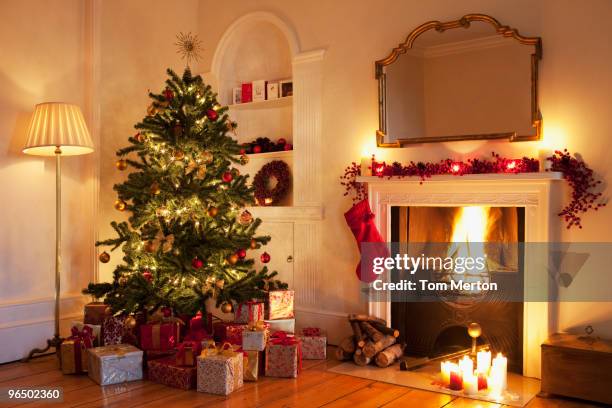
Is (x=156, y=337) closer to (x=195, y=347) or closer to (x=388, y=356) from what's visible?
(x=195, y=347)

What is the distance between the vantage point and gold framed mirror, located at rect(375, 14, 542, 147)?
386cm

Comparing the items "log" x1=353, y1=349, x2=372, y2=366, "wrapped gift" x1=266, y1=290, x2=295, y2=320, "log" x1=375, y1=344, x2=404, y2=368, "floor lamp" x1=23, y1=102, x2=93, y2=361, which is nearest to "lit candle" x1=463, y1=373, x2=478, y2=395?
→ "log" x1=375, y1=344, x2=404, y2=368

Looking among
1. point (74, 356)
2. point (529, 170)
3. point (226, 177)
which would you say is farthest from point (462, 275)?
point (74, 356)

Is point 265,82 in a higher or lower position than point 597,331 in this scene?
higher

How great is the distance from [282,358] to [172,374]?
69 centimetres

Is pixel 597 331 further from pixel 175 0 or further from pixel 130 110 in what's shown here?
pixel 175 0

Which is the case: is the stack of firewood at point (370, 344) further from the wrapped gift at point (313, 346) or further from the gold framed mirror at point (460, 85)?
the gold framed mirror at point (460, 85)

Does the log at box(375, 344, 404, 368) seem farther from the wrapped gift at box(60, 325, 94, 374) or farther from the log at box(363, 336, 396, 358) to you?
the wrapped gift at box(60, 325, 94, 374)

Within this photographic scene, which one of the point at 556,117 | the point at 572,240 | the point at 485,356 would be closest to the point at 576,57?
the point at 556,117

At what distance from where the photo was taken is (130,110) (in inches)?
201

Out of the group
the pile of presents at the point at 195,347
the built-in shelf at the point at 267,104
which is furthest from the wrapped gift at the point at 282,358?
the built-in shelf at the point at 267,104

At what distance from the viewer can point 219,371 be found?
3477 mm

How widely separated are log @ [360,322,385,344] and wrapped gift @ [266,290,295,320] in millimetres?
547

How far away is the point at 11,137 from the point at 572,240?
387cm
